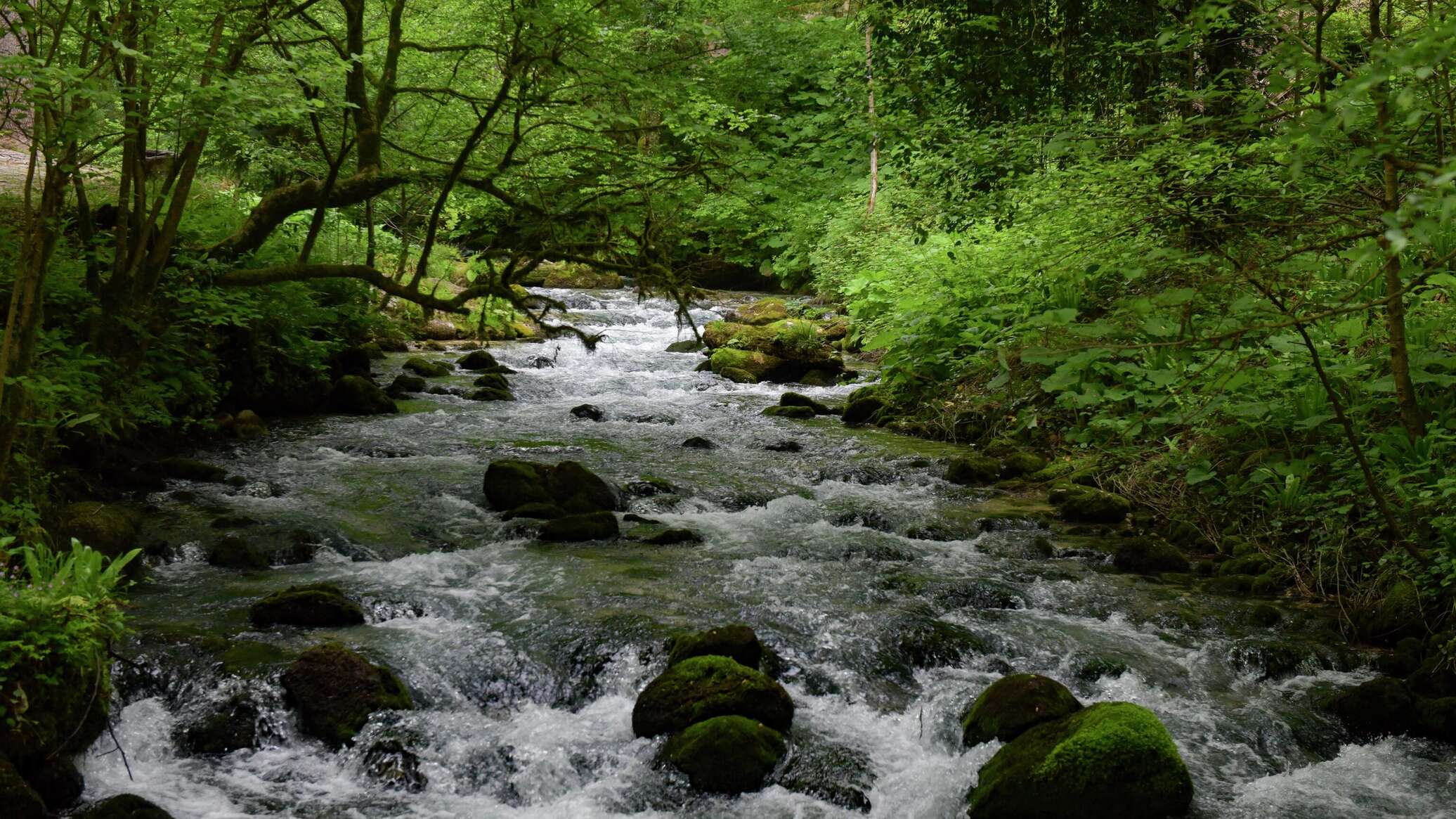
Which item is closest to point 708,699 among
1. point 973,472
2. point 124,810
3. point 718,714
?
point 718,714

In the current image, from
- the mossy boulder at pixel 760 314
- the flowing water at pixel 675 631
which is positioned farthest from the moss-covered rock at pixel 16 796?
the mossy boulder at pixel 760 314

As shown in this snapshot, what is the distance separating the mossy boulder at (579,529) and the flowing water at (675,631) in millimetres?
170

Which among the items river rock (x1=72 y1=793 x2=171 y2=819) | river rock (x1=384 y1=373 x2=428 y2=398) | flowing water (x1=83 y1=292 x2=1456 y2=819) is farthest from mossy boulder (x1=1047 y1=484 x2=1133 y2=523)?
river rock (x1=384 y1=373 x2=428 y2=398)

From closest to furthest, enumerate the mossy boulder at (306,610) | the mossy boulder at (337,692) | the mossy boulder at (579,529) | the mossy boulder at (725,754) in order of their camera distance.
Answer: the mossy boulder at (725,754), the mossy boulder at (337,692), the mossy boulder at (306,610), the mossy boulder at (579,529)

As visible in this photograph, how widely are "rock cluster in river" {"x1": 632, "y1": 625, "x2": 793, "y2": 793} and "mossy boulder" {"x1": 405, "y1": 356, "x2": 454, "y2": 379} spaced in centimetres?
1062

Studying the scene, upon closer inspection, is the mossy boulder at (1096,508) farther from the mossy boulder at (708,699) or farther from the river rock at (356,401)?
the river rock at (356,401)

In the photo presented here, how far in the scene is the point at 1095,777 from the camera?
4043 millimetres

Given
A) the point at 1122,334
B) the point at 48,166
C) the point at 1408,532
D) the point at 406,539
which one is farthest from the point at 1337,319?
the point at 48,166

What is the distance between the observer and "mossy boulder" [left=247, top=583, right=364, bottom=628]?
5594 millimetres

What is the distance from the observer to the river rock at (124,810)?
12.0 ft

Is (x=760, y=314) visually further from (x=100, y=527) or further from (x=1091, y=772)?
(x=1091, y=772)

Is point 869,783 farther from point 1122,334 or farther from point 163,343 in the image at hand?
point 163,343

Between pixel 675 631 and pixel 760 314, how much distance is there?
1487 centimetres

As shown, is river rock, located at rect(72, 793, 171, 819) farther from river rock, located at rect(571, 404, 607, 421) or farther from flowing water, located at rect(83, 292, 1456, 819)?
river rock, located at rect(571, 404, 607, 421)
